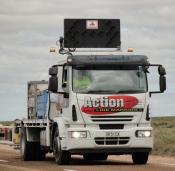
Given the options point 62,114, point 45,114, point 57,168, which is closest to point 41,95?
point 45,114

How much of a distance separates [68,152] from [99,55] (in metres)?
2.86

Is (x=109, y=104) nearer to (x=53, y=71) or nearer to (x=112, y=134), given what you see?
(x=112, y=134)

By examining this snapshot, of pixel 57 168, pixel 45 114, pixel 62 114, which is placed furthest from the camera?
pixel 45 114

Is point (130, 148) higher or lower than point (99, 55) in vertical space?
lower

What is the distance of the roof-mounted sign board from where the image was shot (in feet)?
76.8

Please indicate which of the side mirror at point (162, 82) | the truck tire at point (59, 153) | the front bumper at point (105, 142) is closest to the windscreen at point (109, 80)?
the side mirror at point (162, 82)

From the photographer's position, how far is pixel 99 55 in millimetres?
22734

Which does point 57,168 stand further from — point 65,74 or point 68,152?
point 65,74

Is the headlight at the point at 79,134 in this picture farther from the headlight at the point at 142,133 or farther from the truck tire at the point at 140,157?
the truck tire at the point at 140,157

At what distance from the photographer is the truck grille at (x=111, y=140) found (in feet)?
73.3

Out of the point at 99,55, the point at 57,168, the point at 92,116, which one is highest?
the point at 99,55

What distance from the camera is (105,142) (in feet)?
73.4

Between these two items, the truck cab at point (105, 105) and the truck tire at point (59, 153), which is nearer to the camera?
the truck cab at point (105, 105)

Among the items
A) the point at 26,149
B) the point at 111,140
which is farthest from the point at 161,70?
the point at 26,149
